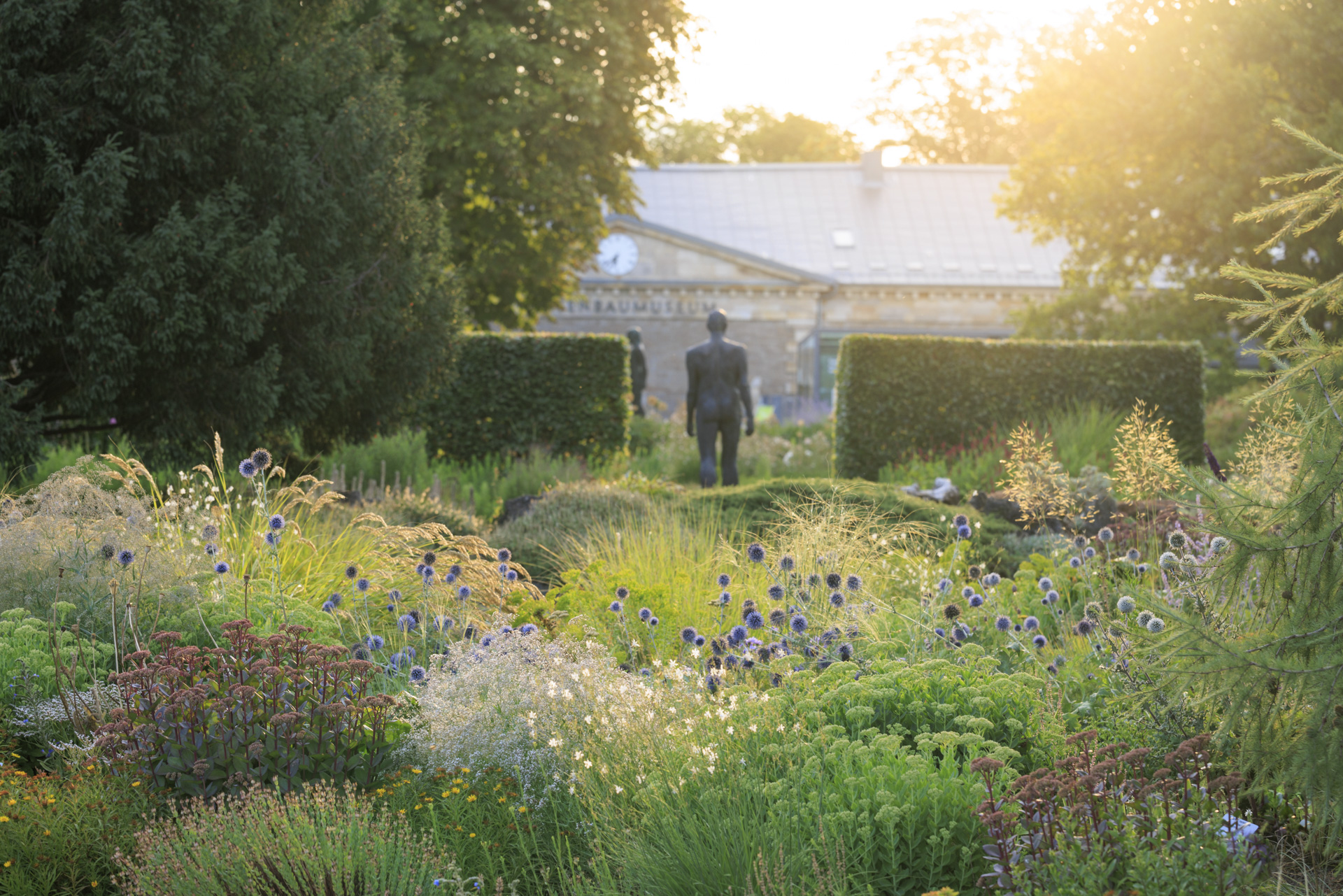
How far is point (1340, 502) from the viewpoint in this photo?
8.90 ft

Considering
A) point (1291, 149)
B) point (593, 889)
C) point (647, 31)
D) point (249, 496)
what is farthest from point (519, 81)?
point (593, 889)

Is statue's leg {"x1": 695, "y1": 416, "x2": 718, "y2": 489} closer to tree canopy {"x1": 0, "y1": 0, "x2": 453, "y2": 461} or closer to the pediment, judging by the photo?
tree canopy {"x1": 0, "y1": 0, "x2": 453, "y2": 461}

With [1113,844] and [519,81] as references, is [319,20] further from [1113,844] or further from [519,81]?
[1113,844]

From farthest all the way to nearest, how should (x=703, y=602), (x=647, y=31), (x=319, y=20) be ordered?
(x=647, y=31) < (x=319, y=20) < (x=703, y=602)

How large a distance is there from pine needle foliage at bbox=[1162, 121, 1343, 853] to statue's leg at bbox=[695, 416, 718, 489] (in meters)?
9.21

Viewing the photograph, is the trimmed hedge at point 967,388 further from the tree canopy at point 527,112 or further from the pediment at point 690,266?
the pediment at point 690,266

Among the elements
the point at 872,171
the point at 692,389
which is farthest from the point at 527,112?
the point at 872,171

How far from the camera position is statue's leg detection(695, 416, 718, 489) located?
1216 cm

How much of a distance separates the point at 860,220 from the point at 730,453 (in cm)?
2688

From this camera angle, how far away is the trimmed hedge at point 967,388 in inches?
533

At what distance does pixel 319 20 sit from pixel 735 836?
9.21 meters

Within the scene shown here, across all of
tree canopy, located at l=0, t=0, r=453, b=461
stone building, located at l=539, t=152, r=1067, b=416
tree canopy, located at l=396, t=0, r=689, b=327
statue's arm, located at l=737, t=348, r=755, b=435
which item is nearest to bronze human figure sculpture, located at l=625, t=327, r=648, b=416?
tree canopy, located at l=396, t=0, r=689, b=327

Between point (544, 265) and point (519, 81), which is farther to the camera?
point (544, 265)

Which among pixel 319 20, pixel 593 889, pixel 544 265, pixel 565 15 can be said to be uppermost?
pixel 565 15
